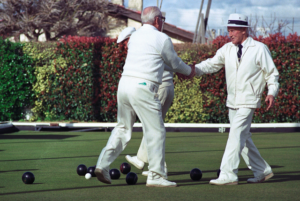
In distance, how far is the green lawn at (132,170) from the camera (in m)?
4.34

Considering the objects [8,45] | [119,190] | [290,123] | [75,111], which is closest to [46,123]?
[75,111]

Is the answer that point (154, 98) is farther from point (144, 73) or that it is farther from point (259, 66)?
point (259, 66)

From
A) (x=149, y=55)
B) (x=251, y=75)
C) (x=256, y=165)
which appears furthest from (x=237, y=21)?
(x=256, y=165)

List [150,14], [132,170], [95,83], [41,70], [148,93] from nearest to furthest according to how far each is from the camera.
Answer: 1. [148,93]
2. [150,14]
3. [132,170]
4. [95,83]
5. [41,70]

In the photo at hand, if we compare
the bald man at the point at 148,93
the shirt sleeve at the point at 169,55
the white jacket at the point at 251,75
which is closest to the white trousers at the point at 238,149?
the white jacket at the point at 251,75

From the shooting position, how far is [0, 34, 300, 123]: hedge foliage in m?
13.2

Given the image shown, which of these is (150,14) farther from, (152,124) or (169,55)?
(152,124)

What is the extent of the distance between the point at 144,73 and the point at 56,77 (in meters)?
10.1

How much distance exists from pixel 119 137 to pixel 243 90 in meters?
1.50

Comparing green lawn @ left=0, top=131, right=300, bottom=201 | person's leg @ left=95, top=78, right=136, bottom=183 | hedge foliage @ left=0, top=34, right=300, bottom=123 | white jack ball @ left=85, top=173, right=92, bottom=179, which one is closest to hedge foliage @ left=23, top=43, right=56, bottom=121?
hedge foliage @ left=0, top=34, right=300, bottom=123

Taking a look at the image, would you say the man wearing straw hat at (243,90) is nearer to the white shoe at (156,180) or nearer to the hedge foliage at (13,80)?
the white shoe at (156,180)

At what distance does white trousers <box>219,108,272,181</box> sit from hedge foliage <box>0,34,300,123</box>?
321 inches

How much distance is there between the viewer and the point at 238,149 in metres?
4.88

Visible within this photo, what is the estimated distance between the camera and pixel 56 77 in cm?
1427
